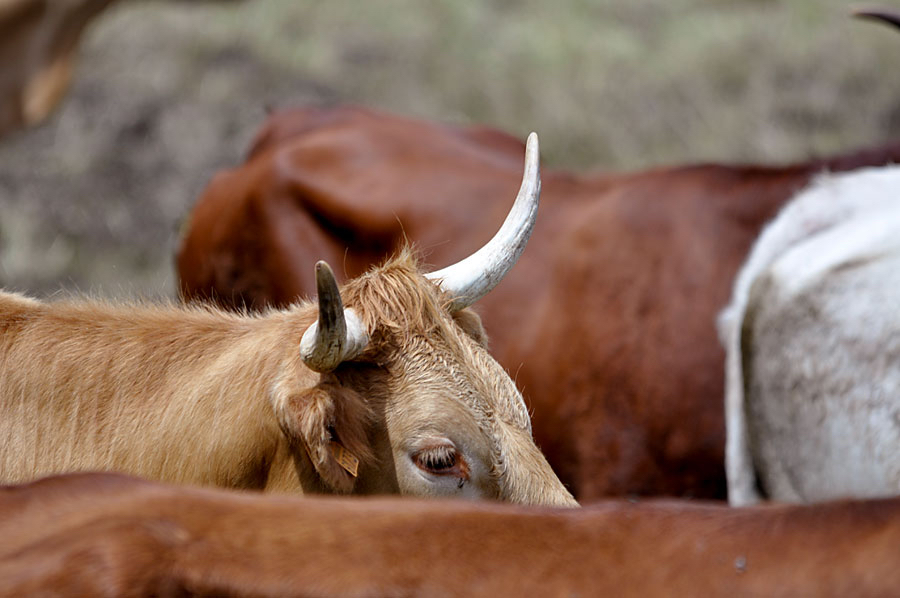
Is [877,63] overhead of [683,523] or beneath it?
beneath

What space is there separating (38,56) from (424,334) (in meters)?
3.58

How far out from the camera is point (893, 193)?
383 cm

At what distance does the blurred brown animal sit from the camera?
4.94 meters

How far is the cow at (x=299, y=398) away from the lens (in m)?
2.35

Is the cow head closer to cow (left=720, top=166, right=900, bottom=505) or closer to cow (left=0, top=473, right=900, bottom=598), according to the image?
cow (left=0, top=473, right=900, bottom=598)

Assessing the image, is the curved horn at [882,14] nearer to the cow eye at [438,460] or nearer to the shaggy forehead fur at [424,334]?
the shaggy forehead fur at [424,334]

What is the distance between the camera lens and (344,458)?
226 cm

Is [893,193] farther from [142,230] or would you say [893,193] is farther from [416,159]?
[142,230]

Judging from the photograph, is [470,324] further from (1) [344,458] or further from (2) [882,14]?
(2) [882,14]

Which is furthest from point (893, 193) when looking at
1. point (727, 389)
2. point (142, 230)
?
point (142, 230)

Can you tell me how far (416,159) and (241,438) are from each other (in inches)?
110

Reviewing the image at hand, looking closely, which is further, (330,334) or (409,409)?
(409,409)

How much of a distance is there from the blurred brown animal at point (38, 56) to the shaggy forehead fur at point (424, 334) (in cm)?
321

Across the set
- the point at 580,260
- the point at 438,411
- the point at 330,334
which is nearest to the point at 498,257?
the point at 438,411
